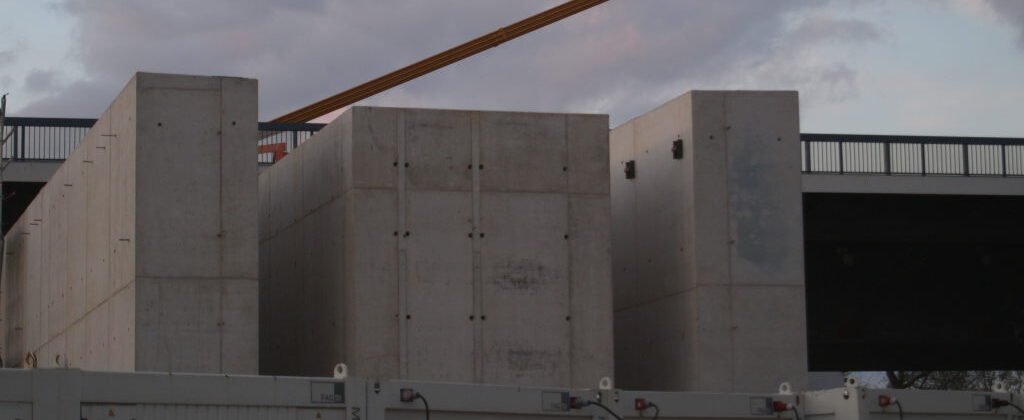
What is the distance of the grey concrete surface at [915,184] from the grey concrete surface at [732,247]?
10.8 metres

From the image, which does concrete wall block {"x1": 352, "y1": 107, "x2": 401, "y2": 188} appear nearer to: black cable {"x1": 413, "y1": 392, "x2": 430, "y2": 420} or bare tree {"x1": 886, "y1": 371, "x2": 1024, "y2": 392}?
black cable {"x1": 413, "y1": 392, "x2": 430, "y2": 420}

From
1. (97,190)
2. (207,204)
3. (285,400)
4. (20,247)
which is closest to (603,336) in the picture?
(207,204)

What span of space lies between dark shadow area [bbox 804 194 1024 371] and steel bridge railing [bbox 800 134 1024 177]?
1137mm

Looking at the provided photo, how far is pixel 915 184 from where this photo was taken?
40.4 metres

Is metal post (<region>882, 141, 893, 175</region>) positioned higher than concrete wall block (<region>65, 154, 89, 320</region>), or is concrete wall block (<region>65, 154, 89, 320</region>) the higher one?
metal post (<region>882, 141, 893, 175</region>)

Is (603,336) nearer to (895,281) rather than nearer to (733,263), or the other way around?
(733,263)

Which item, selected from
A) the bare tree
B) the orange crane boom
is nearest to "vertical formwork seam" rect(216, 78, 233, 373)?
the orange crane boom

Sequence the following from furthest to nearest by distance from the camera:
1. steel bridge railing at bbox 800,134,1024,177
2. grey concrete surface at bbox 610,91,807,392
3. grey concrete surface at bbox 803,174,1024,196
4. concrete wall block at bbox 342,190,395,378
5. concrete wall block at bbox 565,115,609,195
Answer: steel bridge railing at bbox 800,134,1024,177 < grey concrete surface at bbox 803,174,1024,196 < grey concrete surface at bbox 610,91,807,392 < concrete wall block at bbox 565,115,609,195 < concrete wall block at bbox 342,190,395,378

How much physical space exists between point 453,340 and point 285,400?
9701 millimetres

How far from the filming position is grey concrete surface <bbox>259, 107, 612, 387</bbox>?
26.6 m

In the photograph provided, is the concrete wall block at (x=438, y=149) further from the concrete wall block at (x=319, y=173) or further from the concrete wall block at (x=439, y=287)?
the concrete wall block at (x=319, y=173)

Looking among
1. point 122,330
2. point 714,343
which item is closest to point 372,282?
point 122,330

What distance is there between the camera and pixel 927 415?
2077 centimetres

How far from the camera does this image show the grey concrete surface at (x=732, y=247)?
28078 millimetres
